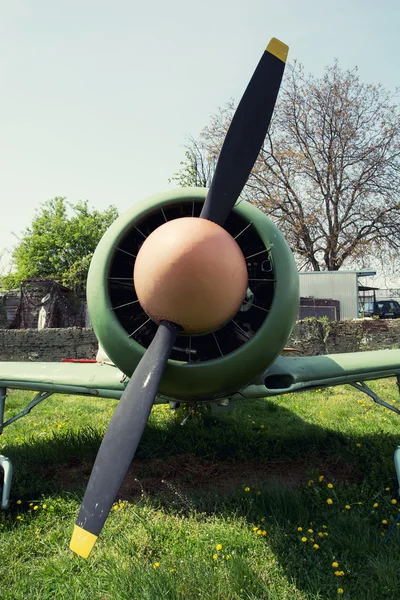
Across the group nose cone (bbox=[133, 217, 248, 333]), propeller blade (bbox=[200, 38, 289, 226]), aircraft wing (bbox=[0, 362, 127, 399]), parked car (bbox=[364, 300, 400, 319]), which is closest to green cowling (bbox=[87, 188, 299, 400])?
propeller blade (bbox=[200, 38, 289, 226])

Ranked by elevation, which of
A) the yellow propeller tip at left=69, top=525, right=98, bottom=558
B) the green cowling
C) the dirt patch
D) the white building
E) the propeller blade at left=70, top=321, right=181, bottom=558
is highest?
the white building

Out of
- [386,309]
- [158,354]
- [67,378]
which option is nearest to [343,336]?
[67,378]

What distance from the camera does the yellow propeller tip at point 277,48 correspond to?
9.29ft

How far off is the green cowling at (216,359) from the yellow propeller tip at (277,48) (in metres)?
0.98

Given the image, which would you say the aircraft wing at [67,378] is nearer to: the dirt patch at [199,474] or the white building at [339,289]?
the dirt patch at [199,474]

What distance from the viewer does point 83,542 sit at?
6.53 ft

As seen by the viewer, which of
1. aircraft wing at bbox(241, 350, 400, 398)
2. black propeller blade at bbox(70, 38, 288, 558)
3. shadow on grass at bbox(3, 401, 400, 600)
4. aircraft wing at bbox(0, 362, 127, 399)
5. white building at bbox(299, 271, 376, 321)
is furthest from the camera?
white building at bbox(299, 271, 376, 321)

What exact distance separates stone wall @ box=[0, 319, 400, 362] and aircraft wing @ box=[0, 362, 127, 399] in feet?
18.4

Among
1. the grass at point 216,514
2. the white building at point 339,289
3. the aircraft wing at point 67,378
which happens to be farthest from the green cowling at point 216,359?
the white building at point 339,289

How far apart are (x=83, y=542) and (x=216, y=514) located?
4.68 ft

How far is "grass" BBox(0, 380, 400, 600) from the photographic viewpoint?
2.33 meters

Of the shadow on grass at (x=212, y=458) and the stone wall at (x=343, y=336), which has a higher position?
the stone wall at (x=343, y=336)

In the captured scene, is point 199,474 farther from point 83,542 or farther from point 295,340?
point 295,340

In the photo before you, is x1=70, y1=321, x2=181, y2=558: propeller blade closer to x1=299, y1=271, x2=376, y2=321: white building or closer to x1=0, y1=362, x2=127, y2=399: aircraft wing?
x1=0, y1=362, x2=127, y2=399: aircraft wing
